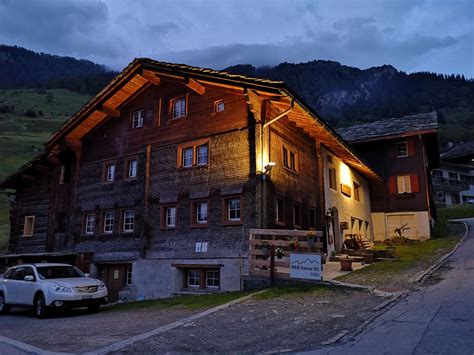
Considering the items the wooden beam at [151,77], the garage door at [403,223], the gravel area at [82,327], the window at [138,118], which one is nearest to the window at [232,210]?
the gravel area at [82,327]

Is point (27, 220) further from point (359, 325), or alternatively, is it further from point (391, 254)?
point (359, 325)

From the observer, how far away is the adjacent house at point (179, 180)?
55.8 ft

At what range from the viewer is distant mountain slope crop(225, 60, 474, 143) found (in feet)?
417

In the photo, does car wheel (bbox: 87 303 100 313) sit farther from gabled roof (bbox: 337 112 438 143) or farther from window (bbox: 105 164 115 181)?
gabled roof (bbox: 337 112 438 143)

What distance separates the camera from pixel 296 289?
41.7 ft

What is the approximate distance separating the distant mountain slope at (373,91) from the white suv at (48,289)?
360 ft

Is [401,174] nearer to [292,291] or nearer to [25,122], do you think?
[292,291]

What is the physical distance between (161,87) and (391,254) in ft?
46.8

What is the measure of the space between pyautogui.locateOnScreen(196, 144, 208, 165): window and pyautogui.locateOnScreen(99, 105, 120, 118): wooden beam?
6.55 meters

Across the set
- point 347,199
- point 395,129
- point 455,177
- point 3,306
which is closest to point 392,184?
point 395,129

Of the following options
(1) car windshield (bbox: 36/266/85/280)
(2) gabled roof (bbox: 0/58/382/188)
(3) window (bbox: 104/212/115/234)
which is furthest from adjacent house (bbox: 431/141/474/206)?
(1) car windshield (bbox: 36/266/85/280)

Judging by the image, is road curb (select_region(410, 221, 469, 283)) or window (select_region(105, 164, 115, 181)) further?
window (select_region(105, 164, 115, 181))

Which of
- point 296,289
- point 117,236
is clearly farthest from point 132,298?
point 296,289

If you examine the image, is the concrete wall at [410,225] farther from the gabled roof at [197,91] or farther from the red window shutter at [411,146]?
the gabled roof at [197,91]
